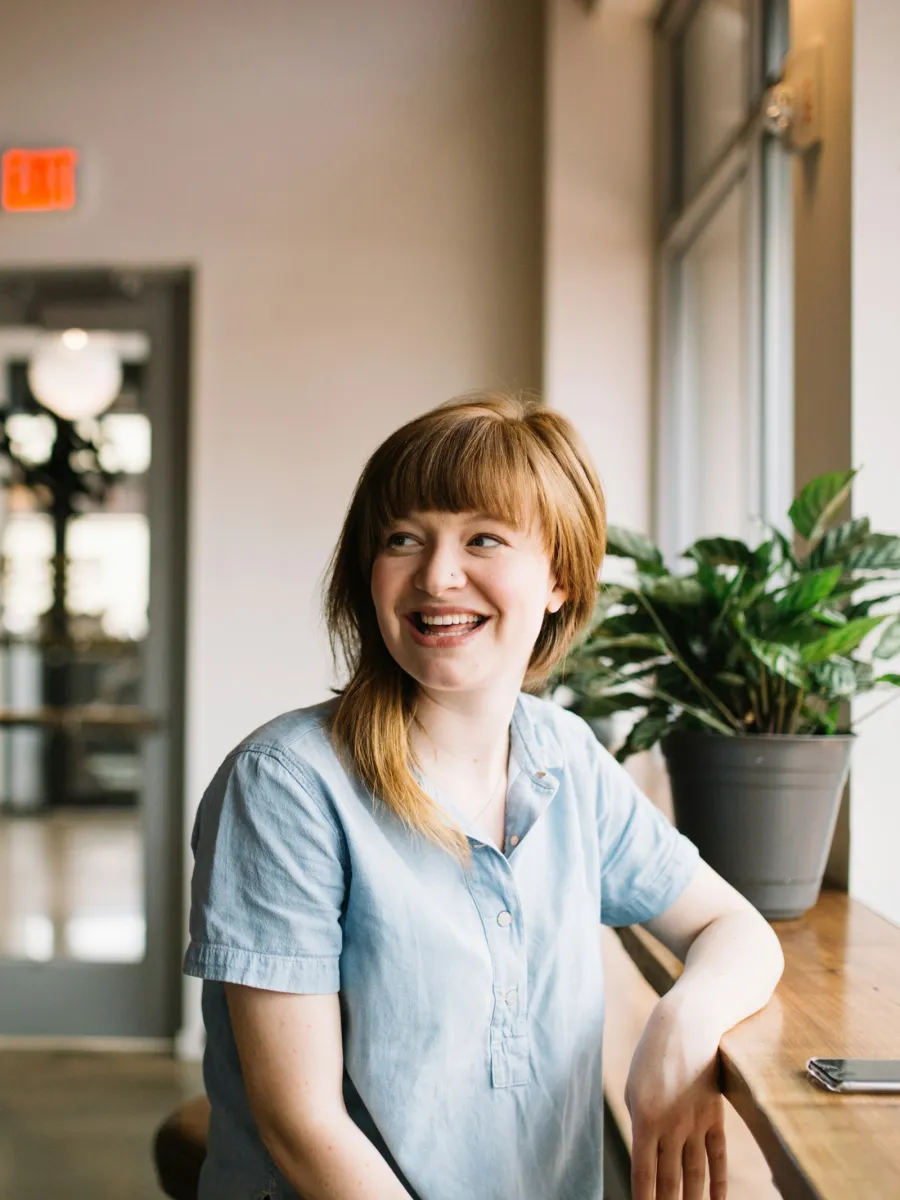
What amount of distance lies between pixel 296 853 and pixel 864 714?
0.98 meters

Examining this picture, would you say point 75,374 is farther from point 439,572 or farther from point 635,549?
point 439,572

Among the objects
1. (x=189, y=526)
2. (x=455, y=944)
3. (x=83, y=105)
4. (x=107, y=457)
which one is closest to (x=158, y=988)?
(x=189, y=526)

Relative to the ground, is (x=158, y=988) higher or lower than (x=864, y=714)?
lower

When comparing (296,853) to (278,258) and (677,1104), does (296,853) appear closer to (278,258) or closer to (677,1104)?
(677,1104)

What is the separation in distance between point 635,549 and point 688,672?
7.0 inches

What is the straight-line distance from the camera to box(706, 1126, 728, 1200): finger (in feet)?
3.79

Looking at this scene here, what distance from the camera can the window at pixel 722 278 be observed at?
8.52 ft

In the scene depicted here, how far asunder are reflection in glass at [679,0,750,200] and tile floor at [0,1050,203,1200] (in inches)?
114

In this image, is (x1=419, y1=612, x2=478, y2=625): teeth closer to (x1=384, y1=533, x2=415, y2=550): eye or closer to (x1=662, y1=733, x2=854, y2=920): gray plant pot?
(x1=384, y1=533, x2=415, y2=550): eye

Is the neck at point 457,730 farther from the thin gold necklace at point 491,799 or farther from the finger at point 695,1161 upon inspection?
the finger at point 695,1161

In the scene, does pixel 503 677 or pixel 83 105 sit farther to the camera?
pixel 83 105

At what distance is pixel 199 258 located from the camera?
3799 millimetres

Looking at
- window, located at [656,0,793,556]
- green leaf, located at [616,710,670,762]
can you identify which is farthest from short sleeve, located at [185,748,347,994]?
window, located at [656,0,793,556]

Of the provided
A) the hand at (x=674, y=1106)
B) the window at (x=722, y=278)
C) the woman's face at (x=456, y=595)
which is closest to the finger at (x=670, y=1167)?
the hand at (x=674, y=1106)
